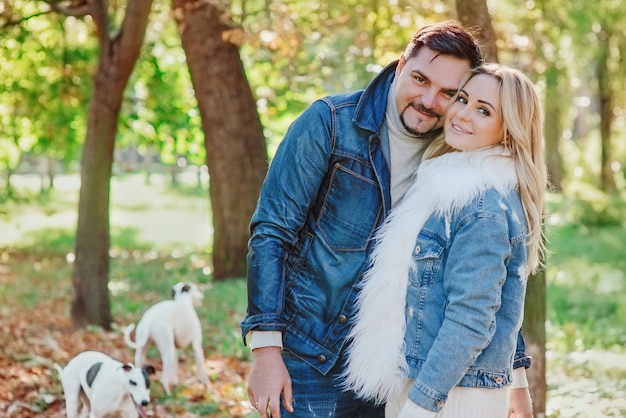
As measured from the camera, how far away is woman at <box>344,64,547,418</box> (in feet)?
8.91

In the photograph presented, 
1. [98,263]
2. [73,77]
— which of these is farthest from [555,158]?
[98,263]

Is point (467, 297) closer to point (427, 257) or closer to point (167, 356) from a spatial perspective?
point (427, 257)

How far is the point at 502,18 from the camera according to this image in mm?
14266

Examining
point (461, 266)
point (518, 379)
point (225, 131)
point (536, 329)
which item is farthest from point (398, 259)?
point (225, 131)

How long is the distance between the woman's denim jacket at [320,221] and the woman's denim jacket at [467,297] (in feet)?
1.03

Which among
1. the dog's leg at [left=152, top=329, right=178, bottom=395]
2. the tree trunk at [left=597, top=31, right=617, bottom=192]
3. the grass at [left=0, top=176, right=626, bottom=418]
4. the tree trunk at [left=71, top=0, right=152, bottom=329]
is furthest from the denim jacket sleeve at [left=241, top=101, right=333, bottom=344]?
the tree trunk at [left=597, top=31, right=617, bottom=192]

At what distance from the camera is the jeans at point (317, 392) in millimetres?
3201

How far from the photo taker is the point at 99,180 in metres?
8.81

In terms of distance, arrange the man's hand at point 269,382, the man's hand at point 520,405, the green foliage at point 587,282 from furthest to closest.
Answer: the green foliage at point 587,282 → the man's hand at point 520,405 → the man's hand at point 269,382

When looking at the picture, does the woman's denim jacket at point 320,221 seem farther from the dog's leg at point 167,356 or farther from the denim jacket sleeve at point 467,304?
the dog's leg at point 167,356

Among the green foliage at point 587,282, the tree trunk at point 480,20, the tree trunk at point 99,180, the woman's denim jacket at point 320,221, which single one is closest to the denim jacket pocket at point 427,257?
the woman's denim jacket at point 320,221

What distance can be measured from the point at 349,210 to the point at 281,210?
0.86ft

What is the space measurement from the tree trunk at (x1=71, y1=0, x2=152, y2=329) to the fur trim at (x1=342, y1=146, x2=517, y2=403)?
5.90 metres

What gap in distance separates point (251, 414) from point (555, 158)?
2402 centimetres
